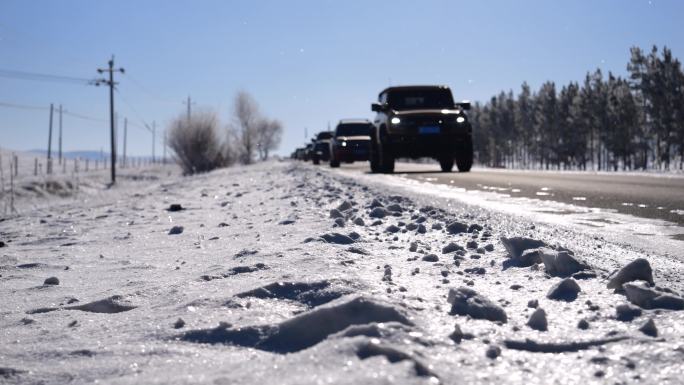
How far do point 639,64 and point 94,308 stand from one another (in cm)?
7267

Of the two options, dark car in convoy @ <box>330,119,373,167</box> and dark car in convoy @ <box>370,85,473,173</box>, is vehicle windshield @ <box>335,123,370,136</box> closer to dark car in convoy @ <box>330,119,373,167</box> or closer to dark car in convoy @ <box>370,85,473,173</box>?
dark car in convoy @ <box>330,119,373,167</box>

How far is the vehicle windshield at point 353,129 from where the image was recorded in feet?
84.2

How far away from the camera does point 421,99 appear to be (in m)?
16.4

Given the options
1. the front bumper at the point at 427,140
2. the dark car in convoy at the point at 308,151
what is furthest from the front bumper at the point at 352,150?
the dark car in convoy at the point at 308,151

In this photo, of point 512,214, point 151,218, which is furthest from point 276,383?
point 151,218

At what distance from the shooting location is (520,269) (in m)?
3.05

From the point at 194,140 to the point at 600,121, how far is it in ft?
166

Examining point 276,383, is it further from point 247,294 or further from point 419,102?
point 419,102

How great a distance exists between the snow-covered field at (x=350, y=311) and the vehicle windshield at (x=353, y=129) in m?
21.3

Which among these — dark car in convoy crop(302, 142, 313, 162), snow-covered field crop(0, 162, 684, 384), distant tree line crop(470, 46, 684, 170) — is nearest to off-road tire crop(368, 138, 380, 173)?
snow-covered field crop(0, 162, 684, 384)

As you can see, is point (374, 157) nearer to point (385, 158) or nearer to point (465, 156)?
point (385, 158)

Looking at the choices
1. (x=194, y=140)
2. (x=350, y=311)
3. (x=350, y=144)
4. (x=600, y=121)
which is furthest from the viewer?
(x=600, y=121)

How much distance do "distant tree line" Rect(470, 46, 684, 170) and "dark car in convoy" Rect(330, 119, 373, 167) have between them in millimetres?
41937

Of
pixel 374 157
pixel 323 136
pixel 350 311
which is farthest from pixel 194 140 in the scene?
pixel 350 311
